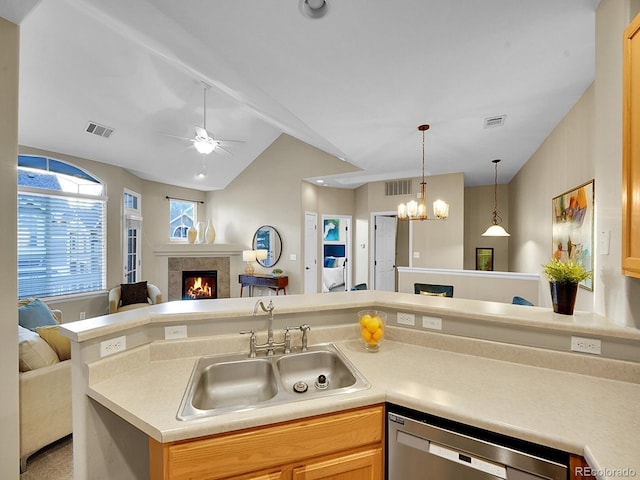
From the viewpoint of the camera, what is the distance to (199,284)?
6.50m

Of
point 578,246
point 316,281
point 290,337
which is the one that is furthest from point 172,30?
point 316,281

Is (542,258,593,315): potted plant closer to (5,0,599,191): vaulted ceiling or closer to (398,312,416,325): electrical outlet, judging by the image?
(398,312,416,325): electrical outlet

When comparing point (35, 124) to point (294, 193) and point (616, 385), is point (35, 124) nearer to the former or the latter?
point (294, 193)

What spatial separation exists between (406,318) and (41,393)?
8.05 feet

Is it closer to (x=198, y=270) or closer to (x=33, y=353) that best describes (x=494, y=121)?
(x=33, y=353)

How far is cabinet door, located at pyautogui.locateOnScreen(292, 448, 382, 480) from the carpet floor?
6.21 feet

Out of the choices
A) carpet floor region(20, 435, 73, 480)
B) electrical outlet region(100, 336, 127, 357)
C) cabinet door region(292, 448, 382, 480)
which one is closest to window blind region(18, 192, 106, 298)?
carpet floor region(20, 435, 73, 480)

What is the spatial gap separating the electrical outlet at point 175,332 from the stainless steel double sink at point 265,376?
0.56ft

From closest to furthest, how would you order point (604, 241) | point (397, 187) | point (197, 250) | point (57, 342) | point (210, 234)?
point (604, 241), point (57, 342), point (397, 187), point (197, 250), point (210, 234)

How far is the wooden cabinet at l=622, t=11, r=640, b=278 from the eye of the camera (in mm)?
1103

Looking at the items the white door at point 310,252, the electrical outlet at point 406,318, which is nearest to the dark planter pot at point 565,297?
the electrical outlet at point 406,318

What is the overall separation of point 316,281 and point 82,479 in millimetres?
5379

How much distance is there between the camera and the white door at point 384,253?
6.52 meters

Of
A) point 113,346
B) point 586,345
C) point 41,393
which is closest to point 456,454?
point 586,345
